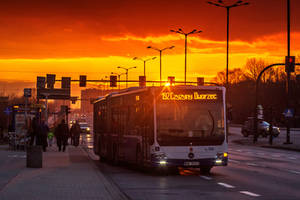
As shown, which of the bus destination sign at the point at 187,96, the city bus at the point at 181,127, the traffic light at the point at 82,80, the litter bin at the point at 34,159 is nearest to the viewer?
the city bus at the point at 181,127

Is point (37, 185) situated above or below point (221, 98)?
below

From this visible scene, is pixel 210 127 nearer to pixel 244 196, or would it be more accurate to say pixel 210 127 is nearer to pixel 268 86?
pixel 244 196

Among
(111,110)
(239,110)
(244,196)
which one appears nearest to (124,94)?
(111,110)

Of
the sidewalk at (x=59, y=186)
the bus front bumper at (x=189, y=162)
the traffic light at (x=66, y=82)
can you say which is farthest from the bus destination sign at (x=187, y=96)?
the traffic light at (x=66, y=82)

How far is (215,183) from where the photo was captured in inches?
708

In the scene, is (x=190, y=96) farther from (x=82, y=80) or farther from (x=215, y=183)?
(x=82, y=80)

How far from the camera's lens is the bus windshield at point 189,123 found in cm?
2066

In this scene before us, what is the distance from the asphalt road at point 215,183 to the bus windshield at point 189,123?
1.11 m

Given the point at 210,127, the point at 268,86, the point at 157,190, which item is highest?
the point at 268,86

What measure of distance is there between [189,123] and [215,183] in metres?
3.32

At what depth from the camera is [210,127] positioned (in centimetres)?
2111

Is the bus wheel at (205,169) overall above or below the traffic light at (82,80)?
below

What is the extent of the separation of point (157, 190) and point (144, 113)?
18.5 ft

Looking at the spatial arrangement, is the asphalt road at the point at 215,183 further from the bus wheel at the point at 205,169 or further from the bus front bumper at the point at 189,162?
the bus front bumper at the point at 189,162
